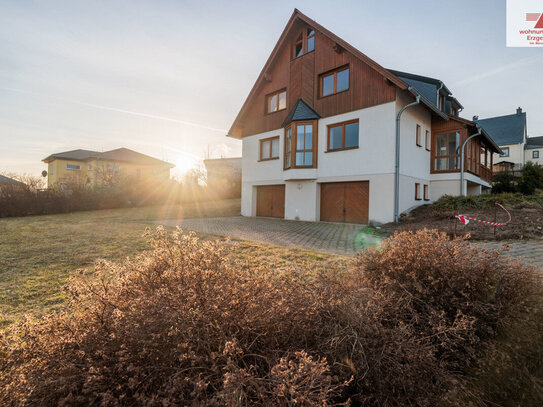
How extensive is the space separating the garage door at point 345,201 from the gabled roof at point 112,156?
33.1 metres

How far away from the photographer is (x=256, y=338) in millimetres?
1718

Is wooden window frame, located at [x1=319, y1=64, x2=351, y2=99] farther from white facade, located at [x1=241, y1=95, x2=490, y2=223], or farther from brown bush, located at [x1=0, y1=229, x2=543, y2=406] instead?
brown bush, located at [x1=0, y1=229, x2=543, y2=406]

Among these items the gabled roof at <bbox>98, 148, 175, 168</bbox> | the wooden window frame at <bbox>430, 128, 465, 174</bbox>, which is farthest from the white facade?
the gabled roof at <bbox>98, 148, 175, 168</bbox>

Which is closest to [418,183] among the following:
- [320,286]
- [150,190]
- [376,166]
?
[376,166]

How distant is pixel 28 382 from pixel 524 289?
4.11 m

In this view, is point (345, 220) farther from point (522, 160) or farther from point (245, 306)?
point (522, 160)

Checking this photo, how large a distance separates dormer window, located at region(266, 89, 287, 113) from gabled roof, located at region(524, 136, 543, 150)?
4901 cm

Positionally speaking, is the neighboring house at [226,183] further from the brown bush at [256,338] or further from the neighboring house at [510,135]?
the neighboring house at [510,135]

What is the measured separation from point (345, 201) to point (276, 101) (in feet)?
25.7

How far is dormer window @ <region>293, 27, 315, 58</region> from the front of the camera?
49.0 ft

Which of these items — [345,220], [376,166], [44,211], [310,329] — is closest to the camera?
[310,329]

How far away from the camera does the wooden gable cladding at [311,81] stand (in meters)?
12.8

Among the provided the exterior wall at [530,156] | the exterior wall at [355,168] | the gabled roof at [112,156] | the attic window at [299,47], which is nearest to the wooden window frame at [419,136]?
the exterior wall at [355,168]

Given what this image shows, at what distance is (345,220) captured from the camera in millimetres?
13781
